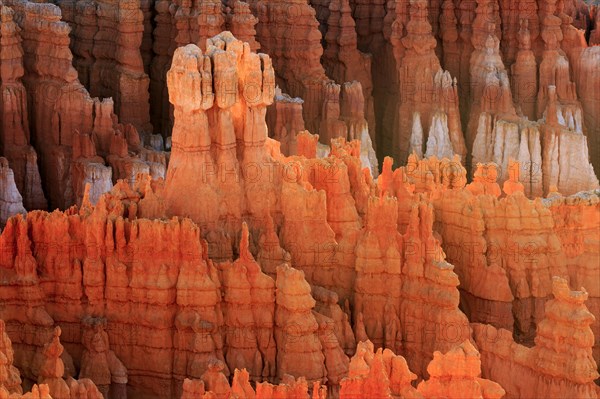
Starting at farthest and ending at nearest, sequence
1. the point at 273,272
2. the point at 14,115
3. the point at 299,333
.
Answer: the point at 14,115
the point at 273,272
the point at 299,333

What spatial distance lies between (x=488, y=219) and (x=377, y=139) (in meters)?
14.1

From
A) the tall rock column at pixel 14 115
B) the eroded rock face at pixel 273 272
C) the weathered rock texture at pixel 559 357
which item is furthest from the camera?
the tall rock column at pixel 14 115

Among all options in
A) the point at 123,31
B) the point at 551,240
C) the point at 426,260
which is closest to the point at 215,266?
the point at 426,260

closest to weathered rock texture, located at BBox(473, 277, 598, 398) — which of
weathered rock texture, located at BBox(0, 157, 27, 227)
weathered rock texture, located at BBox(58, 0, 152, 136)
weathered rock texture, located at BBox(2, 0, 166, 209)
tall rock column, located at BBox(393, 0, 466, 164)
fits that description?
weathered rock texture, located at BBox(2, 0, 166, 209)

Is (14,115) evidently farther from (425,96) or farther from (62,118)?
(425,96)

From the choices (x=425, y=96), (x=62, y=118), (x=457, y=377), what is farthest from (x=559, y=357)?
(x=425, y=96)

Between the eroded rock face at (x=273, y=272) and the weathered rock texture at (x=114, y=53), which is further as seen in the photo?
the weathered rock texture at (x=114, y=53)

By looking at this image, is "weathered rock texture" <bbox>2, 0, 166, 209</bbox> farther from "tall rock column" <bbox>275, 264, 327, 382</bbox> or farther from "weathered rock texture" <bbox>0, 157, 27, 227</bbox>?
"tall rock column" <bbox>275, 264, 327, 382</bbox>

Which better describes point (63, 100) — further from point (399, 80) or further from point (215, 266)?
point (215, 266)

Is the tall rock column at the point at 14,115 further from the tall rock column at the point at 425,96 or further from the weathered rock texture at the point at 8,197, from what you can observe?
the tall rock column at the point at 425,96

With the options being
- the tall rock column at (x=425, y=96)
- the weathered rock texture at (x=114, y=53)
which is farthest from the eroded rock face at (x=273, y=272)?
the tall rock column at (x=425, y=96)

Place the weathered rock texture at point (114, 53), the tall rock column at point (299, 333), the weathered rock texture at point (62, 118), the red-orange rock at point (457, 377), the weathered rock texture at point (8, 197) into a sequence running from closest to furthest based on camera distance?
1. the red-orange rock at point (457, 377)
2. the tall rock column at point (299, 333)
3. the weathered rock texture at point (8, 197)
4. the weathered rock texture at point (62, 118)
5. the weathered rock texture at point (114, 53)

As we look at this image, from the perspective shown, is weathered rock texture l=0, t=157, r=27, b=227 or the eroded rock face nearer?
the eroded rock face

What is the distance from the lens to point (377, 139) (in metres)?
48.7
